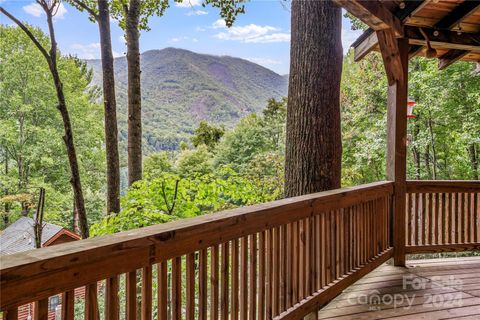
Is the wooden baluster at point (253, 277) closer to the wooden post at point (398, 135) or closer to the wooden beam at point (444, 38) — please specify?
the wooden post at point (398, 135)

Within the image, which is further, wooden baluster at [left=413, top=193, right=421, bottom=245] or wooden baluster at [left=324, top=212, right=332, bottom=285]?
wooden baluster at [left=413, top=193, right=421, bottom=245]

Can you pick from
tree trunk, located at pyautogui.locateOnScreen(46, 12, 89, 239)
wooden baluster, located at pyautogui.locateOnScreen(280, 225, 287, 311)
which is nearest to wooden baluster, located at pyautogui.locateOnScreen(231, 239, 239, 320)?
wooden baluster, located at pyautogui.locateOnScreen(280, 225, 287, 311)

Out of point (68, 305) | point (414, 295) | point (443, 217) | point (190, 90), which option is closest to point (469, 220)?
point (443, 217)

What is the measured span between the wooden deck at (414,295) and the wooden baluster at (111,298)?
1.97 meters

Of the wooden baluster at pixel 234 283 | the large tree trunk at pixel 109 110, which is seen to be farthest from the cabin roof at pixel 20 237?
the wooden baluster at pixel 234 283

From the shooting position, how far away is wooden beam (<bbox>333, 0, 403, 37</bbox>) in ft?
8.70

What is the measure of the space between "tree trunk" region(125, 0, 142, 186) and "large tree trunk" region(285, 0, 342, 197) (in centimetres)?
450

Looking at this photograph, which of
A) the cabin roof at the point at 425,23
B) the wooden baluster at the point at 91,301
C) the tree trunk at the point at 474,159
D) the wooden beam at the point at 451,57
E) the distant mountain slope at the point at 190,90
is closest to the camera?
the wooden baluster at the point at 91,301

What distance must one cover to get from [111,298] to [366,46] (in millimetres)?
3677

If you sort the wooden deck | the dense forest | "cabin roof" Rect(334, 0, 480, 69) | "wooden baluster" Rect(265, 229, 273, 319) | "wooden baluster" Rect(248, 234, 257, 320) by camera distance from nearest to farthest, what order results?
"wooden baluster" Rect(248, 234, 257, 320)
"wooden baluster" Rect(265, 229, 273, 319)
the wooden deck
"cabin roof" Rect(334, 0, 480, 69)
the dense forest

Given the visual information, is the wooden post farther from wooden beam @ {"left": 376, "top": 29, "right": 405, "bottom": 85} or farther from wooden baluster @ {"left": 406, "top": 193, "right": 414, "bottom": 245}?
wooden baluster @ {"left": 406, "top": 193, "right": 414, "bottom": 245}

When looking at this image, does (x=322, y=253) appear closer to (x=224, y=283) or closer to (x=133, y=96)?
(x=224, y=283)

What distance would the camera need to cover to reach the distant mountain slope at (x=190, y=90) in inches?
974

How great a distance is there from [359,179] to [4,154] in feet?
49.9
